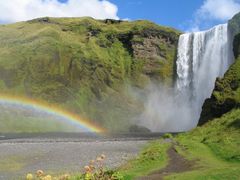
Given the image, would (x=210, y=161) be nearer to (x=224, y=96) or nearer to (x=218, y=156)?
(x=218, y=156)

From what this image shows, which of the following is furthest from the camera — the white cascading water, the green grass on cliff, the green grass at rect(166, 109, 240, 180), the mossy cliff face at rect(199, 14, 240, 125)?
the white cascading water

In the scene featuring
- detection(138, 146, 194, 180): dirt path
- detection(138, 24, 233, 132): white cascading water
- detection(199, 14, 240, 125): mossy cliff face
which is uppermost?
detection(138, 24, 233, 132): white cascading water

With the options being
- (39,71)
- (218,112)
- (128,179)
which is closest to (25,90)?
(39,71)

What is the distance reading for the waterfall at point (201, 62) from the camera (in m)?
151

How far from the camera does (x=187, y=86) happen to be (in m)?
177

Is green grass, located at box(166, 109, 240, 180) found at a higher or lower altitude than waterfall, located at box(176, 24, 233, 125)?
lower

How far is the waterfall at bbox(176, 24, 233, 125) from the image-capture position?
150875 mm

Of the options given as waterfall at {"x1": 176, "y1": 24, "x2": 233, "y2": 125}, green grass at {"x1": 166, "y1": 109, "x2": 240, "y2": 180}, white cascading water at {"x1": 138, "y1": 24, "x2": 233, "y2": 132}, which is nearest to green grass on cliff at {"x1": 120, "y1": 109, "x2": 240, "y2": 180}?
green grass at {"x1": 166, "y1": 109, "x2": 240, "y2": 180}

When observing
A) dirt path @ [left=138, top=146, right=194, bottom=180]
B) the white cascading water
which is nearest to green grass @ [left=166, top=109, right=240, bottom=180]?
dirt path @ [left=138, top=146, right=194, bottom=180]

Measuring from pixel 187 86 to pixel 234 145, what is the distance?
136 m

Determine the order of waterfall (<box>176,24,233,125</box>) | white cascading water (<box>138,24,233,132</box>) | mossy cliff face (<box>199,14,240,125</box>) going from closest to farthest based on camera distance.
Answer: mossy cliff face (<box>199,14,240,125</box>) < waterfall (<box>176,24,233,125</box>) < white cascading water (<box>138,24,233,132</box>)

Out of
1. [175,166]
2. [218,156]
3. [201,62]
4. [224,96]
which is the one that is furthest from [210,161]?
[201,62]

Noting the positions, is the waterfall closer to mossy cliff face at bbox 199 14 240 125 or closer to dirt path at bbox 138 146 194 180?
mossy cliff face at bbox 199 14 240 125

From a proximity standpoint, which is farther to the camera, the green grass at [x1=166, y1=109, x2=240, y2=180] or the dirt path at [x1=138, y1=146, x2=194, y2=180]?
the dirt path at [x1=138, y1=146, x2=194, y2=180]
